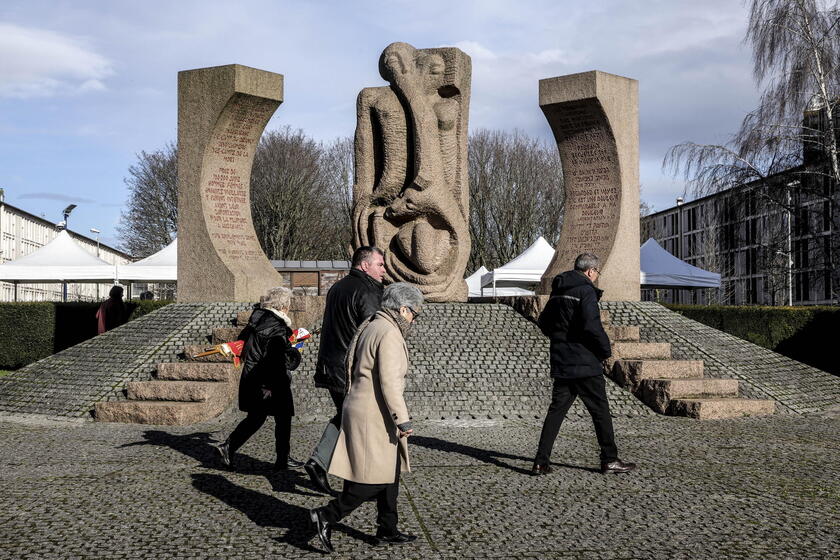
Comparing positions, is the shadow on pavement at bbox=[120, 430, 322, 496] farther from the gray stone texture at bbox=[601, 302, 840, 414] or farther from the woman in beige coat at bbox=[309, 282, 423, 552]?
the gray stone texture at bbox=[601, 302, 840, 414]

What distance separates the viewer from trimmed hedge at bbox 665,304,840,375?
1597 centimetres

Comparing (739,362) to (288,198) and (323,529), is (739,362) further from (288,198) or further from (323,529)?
(288,198)

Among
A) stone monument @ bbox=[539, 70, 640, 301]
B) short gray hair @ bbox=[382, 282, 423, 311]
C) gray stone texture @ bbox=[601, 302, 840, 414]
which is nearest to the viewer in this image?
short gray hair @ bbox=[382, 282, 423, 311]

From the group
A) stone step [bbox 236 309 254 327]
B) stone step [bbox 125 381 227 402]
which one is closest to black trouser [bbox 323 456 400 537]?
stone step [bbox 125 381 227 402]

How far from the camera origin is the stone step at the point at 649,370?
1027 centimetres

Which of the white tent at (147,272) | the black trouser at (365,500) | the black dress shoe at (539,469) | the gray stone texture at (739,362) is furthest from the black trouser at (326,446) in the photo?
the white tent at (147,272)

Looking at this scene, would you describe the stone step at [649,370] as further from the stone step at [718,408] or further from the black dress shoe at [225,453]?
the black dress shoe at [225,453]

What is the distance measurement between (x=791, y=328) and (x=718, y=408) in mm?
8502

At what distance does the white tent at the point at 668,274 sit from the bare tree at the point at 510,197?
1564 cm

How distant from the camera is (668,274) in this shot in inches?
885

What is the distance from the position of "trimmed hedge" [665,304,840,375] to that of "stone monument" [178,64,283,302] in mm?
10056

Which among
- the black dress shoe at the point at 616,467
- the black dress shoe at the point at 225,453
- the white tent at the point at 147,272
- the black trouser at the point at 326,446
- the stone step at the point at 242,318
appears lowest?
the black dress shoe at the point at 616,467

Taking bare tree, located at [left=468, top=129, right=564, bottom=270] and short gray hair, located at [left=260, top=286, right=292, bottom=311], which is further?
bare tree, located at [left=468, top=129, right=564, bottom=270]

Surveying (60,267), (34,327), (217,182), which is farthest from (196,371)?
(60,267)
